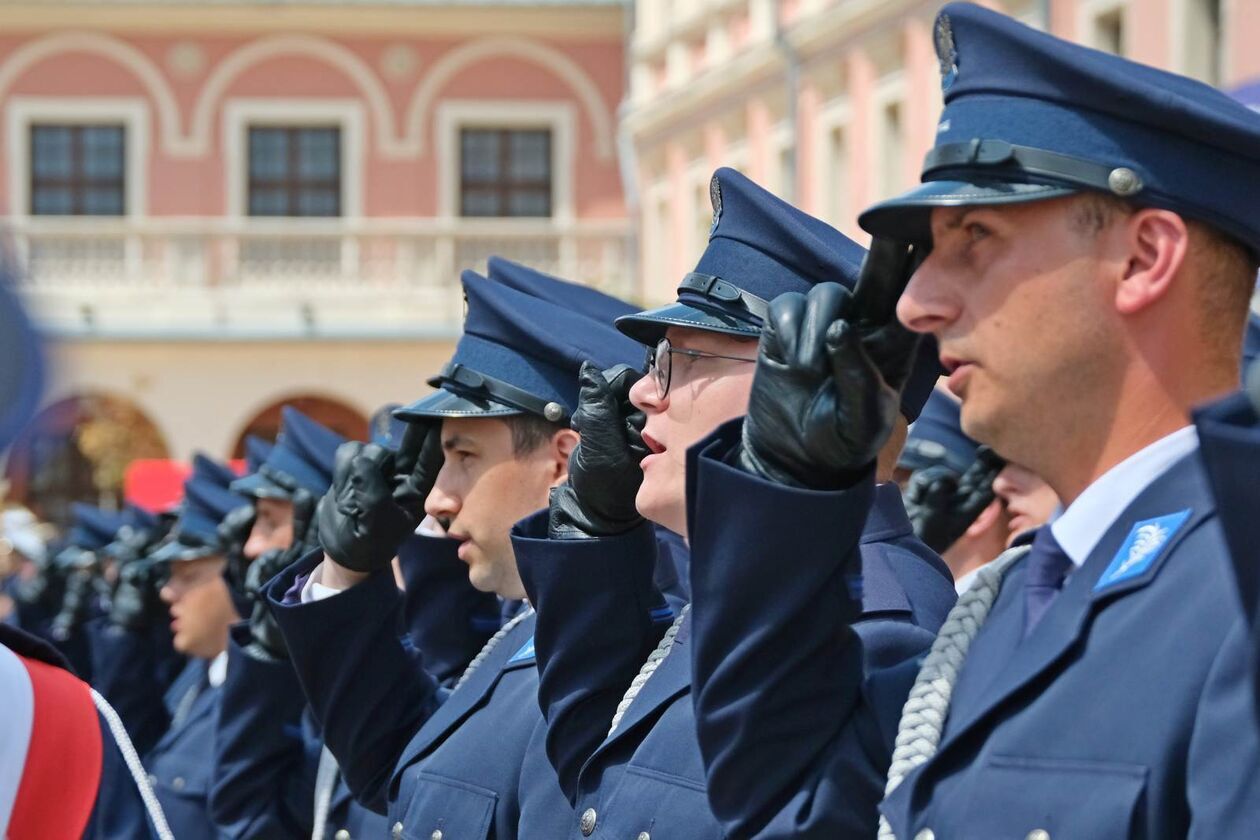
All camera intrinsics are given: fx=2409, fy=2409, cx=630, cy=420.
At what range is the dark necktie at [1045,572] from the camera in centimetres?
239

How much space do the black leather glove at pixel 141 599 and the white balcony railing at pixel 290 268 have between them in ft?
65.4

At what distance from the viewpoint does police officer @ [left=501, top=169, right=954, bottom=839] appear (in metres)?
3.15

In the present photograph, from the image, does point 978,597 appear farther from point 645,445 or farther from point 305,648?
point 305,648

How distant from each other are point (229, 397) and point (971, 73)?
2814cm

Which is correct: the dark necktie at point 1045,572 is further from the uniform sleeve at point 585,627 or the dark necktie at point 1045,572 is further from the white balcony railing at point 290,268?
the white balcony railing at point 290,268

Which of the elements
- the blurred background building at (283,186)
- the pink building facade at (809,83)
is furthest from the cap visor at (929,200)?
the blurred background building at (283,186)

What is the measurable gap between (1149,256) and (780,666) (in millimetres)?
585

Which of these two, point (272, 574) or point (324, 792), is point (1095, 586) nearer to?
point (324, 792)

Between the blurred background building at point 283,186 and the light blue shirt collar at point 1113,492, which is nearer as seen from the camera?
the light blue shirt collar at point 1113,492

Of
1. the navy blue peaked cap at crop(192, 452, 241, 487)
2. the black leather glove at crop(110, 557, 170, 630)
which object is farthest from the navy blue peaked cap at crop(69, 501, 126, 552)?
the navy blue peaked cap at crop(192, 452, 241, 487)

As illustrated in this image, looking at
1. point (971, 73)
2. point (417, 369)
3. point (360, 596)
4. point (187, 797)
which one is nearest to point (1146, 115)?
point (971, 73)

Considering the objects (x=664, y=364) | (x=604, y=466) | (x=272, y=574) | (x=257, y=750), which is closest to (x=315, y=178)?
(x=272, y=574)

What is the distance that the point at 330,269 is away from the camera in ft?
99.0

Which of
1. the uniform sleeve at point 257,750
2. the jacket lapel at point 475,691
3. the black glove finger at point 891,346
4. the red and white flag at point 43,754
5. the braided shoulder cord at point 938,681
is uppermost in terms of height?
the black glove finger at point 891,346
